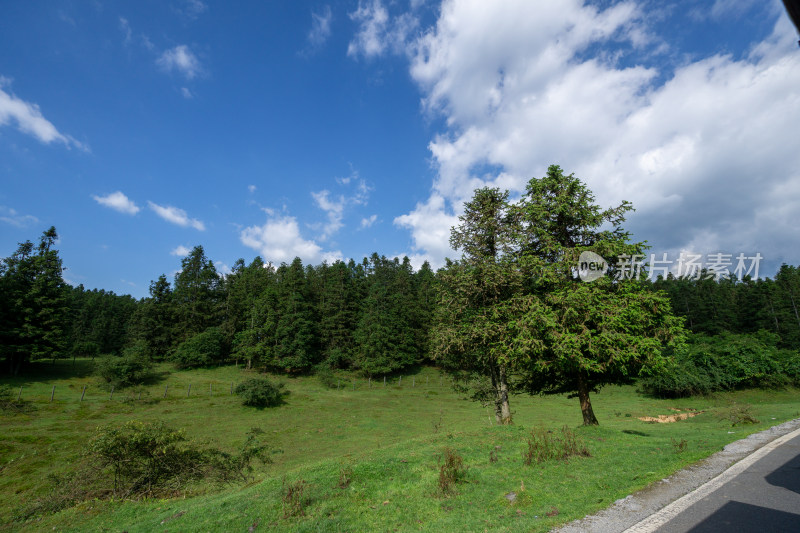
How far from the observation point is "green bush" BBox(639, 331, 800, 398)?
1548 inches

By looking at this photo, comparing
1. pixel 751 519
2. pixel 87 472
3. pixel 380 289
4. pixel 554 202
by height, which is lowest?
pixel 87 472

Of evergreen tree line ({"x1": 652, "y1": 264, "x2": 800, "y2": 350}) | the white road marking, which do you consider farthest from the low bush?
evergreen tree line ({"x1": 652, "y1": 264, "x2": 800, "y2": 350})

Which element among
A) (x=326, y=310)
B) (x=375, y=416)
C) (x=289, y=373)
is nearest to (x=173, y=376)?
(x=289, y=373)

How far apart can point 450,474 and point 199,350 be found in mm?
66961

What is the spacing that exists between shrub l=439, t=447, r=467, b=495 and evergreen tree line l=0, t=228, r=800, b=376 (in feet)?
174

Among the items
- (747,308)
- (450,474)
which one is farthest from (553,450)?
(747,308)

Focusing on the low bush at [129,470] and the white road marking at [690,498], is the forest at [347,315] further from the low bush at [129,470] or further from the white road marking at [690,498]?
the low bush at [129,470]

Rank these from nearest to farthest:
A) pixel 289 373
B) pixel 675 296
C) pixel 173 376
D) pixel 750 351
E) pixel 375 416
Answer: pixel 375 416, pixel 750 351, pixel 173 376, pixel 289 373, pixel 675 296

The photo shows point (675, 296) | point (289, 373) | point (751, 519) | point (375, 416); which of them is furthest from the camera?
point (675, 296)

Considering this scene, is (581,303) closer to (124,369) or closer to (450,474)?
(450,474)

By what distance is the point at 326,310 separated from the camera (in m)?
72.6

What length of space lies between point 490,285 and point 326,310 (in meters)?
59.6

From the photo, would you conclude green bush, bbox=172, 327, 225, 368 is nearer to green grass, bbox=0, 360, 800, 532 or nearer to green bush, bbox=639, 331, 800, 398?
green grass, bbox=0, 360, 800, 532

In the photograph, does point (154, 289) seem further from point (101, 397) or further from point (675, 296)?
point (675, 296)
